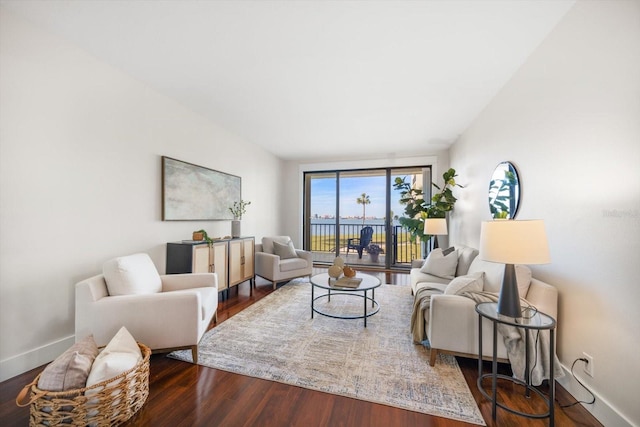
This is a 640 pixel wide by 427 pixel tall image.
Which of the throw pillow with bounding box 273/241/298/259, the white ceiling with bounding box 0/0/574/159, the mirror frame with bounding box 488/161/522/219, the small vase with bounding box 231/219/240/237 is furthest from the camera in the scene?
the throw pillow with bounding box 273/241/298/259

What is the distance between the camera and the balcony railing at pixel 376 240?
5906mm

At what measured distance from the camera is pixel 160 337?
1939mm

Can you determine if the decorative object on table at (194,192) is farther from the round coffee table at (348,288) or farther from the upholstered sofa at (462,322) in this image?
the upholstered sofa at (462,322)

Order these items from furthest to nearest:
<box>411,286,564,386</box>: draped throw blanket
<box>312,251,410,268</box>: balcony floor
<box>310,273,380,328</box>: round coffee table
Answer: <box>312,251,410,268</box>: balcony floor → <box>310,273,380,328</box>: round coffee table → <box>411,286,564,386</box>: draped throw blanket

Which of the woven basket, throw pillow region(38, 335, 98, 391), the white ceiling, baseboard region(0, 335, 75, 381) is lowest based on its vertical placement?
baseboard region(0, 335, 75, 381)

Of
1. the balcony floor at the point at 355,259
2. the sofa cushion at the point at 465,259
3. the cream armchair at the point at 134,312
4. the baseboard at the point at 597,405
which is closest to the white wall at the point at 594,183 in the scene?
the baseboard at the point at 597,405

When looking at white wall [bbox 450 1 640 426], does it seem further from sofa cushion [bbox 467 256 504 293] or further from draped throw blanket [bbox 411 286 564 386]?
sofa cushion [bbox 467 256 504 293]

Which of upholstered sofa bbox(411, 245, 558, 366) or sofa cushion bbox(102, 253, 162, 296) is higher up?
sofa cushion bbox(102, 253, 162, 296)

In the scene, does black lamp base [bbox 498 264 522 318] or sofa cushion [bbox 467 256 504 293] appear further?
sofa cushion [bbox 467 256 504 293]

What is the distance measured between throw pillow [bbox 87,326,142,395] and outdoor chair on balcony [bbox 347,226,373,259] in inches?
194

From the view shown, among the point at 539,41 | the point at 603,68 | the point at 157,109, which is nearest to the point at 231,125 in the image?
the point at 157,109

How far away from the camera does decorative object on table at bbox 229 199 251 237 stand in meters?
4.10

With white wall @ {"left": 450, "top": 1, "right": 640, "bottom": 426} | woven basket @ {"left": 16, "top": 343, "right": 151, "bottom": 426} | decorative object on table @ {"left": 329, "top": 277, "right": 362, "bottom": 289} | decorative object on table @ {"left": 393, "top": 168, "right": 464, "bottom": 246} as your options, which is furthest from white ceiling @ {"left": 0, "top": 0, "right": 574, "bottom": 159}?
woven basket @ {"left": 16, "top": 343, "right": 151, "bottom": 426}

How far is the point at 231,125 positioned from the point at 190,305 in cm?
303
